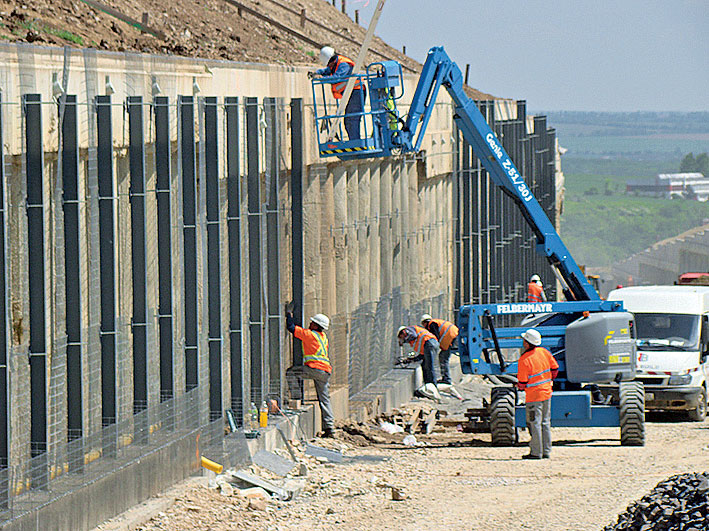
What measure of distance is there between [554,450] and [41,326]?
7.88m

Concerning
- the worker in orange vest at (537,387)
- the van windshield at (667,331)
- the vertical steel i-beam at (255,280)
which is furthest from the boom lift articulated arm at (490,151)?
the vertical steel i-beam at (255,280)

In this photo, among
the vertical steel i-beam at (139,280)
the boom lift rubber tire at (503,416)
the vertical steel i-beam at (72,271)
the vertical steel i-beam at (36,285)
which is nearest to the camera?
the vertical steel i-beam at (36,285)

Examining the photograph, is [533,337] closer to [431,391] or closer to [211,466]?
[211,466]

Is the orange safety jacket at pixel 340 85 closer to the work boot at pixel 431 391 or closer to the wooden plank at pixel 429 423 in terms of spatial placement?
the wooden plank at pixel 429 423

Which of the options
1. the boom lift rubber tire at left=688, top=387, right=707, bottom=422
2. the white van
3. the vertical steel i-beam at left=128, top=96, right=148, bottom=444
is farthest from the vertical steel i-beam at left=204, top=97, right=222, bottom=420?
the boom lift rubber tire at left=688, top=387, right=707, bottom=422

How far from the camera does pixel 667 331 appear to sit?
755 inches

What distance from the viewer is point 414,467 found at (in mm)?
14680

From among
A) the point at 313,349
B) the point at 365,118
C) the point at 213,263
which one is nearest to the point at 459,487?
the point at 313,349

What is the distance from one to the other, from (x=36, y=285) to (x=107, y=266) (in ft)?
3.85

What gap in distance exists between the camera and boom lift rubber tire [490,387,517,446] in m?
16.0

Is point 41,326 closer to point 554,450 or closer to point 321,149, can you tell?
point 321,149

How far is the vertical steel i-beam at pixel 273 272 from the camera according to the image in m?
15.5

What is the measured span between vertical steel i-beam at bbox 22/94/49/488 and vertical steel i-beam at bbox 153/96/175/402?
2173 millimetres

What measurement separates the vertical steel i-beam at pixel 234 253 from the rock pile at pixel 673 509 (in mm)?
5105
